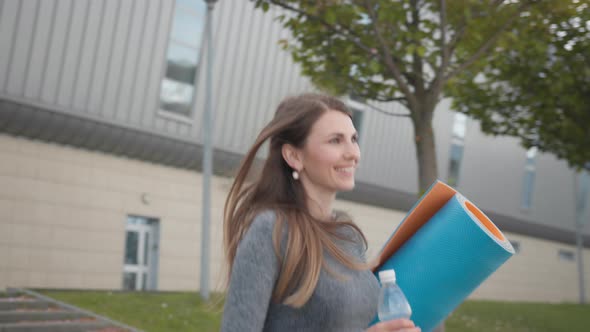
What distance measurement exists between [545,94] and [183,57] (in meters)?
7.87

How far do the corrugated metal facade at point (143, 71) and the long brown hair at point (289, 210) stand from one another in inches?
456

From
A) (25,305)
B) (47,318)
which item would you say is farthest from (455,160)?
(47,318)

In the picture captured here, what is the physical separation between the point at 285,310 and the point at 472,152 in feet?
77.7

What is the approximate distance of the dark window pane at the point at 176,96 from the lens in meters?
15.6

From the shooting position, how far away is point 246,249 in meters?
2.02

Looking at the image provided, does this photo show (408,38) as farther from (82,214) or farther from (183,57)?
(82,214)

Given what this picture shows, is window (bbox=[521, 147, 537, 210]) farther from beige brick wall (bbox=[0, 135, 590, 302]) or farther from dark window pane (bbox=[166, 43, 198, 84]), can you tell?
dark window pane (bbox=[166, 43, 198, 84])

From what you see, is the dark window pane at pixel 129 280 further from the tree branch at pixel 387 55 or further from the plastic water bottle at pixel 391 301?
the plastic water bottle at pixel 391 301

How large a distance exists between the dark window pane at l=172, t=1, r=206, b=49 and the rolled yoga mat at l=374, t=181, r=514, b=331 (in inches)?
540

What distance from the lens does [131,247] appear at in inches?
615

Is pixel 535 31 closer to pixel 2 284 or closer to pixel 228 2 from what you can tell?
pixel 228 2

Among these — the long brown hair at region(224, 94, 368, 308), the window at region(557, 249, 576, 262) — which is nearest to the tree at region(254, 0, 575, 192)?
the long brown hair at region(224, 94, 368, 308)

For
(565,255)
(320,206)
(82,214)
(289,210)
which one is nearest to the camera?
(289,210)

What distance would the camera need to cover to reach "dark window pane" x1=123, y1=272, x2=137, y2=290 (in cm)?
1541
